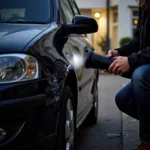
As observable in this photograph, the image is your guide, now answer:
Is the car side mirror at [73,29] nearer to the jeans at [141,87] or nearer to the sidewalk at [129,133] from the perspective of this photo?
the jeans at [141,87]

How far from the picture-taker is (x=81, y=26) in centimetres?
375

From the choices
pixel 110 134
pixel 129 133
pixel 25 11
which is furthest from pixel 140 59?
pixel 110 134

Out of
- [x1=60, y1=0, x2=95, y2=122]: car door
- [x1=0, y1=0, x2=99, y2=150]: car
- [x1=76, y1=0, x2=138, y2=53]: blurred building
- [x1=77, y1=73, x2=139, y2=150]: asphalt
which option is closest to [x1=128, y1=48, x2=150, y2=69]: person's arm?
[x1=0, y1=0, x2=99, y2=150]: car

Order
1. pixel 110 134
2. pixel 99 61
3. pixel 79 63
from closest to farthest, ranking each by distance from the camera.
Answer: pixel 99 61, pixel 79 63, pixel 110 134

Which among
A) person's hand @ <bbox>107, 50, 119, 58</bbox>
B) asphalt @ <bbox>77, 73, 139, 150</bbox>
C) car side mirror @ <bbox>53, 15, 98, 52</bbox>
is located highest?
car side mirror @ <bbox>53, 15, 98, 52</bbox>

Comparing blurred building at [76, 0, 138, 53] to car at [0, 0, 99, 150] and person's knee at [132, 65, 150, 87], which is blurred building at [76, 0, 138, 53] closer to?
car at [0, 0, 99, 150]

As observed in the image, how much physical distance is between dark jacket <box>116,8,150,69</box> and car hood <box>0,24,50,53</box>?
2.31 feet

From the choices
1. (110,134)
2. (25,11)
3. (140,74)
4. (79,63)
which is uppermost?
(25,11)

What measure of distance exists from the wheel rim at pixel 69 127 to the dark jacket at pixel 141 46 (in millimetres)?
629

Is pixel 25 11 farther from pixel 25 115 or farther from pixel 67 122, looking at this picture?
pixel 25 115

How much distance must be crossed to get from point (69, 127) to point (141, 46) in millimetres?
865

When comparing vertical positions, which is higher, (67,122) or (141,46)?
(141,46)

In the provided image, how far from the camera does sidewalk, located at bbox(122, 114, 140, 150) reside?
4508 mm

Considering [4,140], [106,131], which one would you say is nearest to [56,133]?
[4,140]
